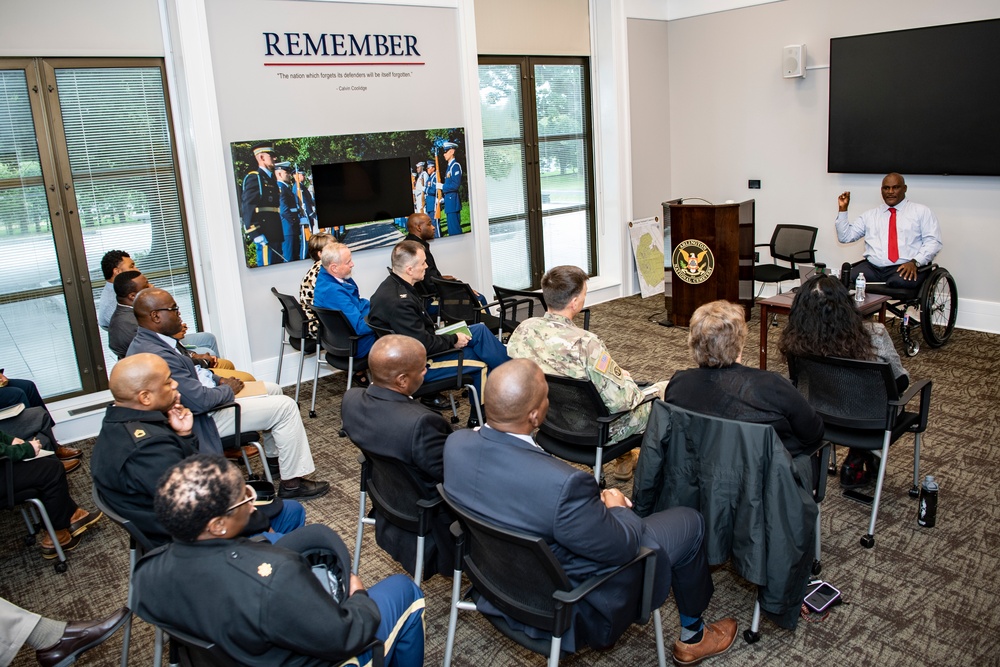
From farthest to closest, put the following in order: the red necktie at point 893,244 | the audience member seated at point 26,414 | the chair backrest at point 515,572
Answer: the red necktie at point 893,244
the audience member seated at point 26,414
the chair backrest at point 515,572

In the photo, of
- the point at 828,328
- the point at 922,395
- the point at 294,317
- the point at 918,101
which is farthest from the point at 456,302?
the point at 918,101

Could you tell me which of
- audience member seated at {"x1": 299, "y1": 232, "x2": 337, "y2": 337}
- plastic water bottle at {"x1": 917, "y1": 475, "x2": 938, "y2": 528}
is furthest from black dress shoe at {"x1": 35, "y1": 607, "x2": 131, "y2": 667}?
plastic water bottle at {"x1": 917, "y1": 475, "x2": 938, "y2": 528}

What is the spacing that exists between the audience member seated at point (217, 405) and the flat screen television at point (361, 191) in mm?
2165

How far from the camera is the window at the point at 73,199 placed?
5.37 meters

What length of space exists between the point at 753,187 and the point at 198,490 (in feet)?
24.4

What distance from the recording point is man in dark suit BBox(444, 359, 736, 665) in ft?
7.18

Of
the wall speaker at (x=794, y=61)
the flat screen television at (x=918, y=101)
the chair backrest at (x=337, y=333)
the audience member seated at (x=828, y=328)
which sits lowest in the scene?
the chair backrest at (x=337, y=333)

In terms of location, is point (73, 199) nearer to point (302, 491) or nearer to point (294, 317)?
point (294, 317)

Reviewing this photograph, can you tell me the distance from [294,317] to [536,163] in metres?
3.65

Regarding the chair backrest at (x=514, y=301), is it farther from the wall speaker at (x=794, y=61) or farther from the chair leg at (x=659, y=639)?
the wall speaker at (x=794, y=61)

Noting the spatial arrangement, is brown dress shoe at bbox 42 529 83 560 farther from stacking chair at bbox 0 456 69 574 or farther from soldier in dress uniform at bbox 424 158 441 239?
soldier in dress uniform at bbox 424 158 441 239

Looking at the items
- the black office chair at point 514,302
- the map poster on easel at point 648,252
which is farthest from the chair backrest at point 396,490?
the map poster on easel at point 648,252

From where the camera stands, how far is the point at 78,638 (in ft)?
9.52

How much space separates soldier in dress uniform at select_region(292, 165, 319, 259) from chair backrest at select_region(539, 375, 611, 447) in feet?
11.2
